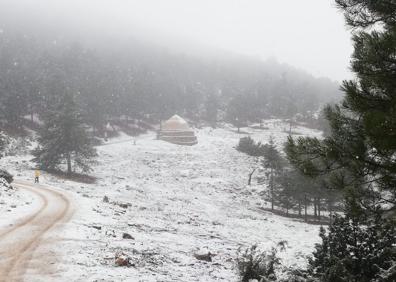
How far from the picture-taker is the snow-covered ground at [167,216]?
42.2 ft

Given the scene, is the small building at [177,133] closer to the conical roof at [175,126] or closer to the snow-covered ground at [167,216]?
the conical roof at [175,126]

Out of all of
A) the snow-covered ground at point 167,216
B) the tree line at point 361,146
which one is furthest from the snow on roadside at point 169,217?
the tree line at point 361,146

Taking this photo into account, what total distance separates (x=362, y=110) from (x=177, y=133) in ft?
210

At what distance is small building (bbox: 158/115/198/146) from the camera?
235 feet

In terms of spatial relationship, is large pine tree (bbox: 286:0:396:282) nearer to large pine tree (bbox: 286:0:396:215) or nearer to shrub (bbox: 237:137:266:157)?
large pine tree (bbox: 286:0:396:215)

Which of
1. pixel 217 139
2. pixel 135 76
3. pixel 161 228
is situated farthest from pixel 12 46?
pixel 161 228

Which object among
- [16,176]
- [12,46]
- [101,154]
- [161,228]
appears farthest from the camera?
[12,46]

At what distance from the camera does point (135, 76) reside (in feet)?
332

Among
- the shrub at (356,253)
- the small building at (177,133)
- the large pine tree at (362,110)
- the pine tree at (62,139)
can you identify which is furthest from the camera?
the small building at (177,133)

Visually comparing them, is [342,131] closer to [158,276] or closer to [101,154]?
[158,276]

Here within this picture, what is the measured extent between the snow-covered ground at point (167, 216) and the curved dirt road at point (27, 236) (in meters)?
0.82

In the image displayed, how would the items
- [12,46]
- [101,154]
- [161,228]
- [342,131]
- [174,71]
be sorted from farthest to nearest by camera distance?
[174,71] → [12,46] → [101,154] → [161,228] → [342,131]

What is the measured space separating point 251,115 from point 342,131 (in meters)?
98.1

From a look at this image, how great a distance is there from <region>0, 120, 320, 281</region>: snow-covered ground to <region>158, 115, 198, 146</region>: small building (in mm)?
2200
